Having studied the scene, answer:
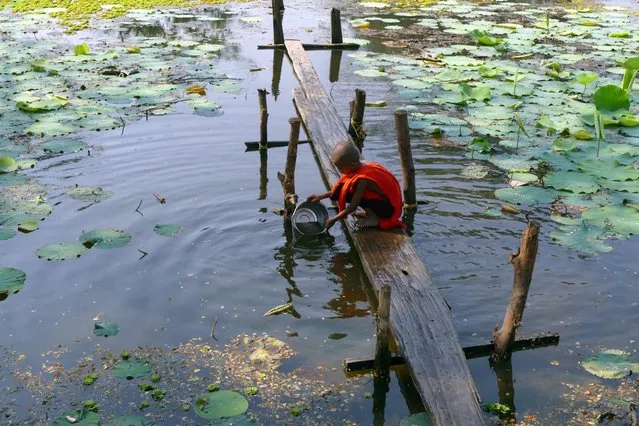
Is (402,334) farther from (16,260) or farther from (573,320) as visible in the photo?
(16,260)

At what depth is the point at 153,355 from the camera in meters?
5.38

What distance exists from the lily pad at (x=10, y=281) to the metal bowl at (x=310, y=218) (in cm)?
237

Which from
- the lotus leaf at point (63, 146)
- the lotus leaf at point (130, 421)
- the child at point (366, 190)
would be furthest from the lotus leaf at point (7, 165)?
the lotus leaf at point (130, 421)

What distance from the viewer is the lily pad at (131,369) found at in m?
5.11

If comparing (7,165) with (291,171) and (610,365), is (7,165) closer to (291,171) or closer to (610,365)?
(291,171)

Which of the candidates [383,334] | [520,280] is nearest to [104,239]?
[383,334]

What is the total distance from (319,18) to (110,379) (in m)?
12.9

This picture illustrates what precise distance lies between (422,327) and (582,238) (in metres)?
2.36

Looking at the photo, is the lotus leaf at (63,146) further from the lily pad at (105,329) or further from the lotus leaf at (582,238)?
the lotus leaf at (582,238)

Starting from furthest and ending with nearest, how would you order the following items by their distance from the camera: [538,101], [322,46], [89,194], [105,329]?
[322,46], [538,101], [89,194], [105,329]

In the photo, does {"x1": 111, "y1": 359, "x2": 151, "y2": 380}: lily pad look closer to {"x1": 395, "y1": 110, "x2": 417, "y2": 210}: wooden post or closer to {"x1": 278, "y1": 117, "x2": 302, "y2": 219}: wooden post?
{"x1": 278, "y1": 117, "x2": 302, "y2": 219}: wooden post

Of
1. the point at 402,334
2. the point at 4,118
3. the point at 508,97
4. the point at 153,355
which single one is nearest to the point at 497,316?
the point at 402,334


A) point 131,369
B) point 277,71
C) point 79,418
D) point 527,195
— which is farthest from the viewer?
point 277,71

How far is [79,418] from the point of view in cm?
464
